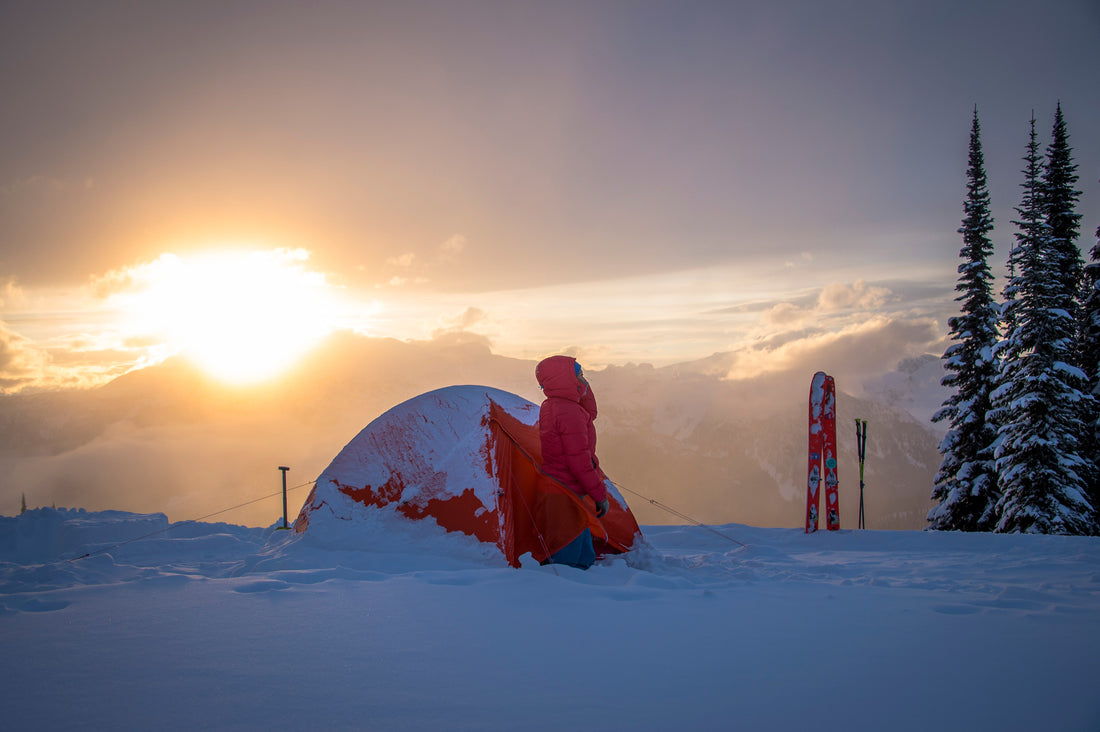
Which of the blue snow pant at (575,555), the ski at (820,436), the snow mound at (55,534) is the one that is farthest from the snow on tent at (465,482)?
the ski at (820,436)

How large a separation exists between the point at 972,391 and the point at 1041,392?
2466 millimetres

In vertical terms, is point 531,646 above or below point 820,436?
below

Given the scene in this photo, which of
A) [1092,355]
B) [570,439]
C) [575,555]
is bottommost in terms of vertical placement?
[575,555]

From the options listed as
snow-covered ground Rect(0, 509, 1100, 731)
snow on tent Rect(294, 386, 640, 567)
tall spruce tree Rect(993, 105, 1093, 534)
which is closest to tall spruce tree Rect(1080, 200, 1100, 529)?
tall spruce tree Rect(993, 105, 1093, 534)

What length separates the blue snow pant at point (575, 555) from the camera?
22.0ft

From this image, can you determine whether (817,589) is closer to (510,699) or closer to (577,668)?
(577,668)

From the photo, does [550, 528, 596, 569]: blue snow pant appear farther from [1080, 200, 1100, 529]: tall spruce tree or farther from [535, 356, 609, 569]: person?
[1080, 200, 1100, 529]: tall spruce tree

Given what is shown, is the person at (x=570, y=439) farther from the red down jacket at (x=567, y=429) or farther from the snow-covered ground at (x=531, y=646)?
the snow-covered ground at (x=531, y=646)

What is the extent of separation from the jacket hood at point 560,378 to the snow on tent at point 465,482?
100cm

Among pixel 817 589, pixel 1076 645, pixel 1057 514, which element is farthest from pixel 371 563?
pixel 1057 514

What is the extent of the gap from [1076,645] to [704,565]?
12.3 ft

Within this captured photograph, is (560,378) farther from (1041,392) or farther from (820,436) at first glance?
(1041,392)

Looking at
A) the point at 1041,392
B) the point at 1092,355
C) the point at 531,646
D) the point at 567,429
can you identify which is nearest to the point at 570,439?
the point at 567,429

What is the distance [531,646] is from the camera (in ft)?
12.0
